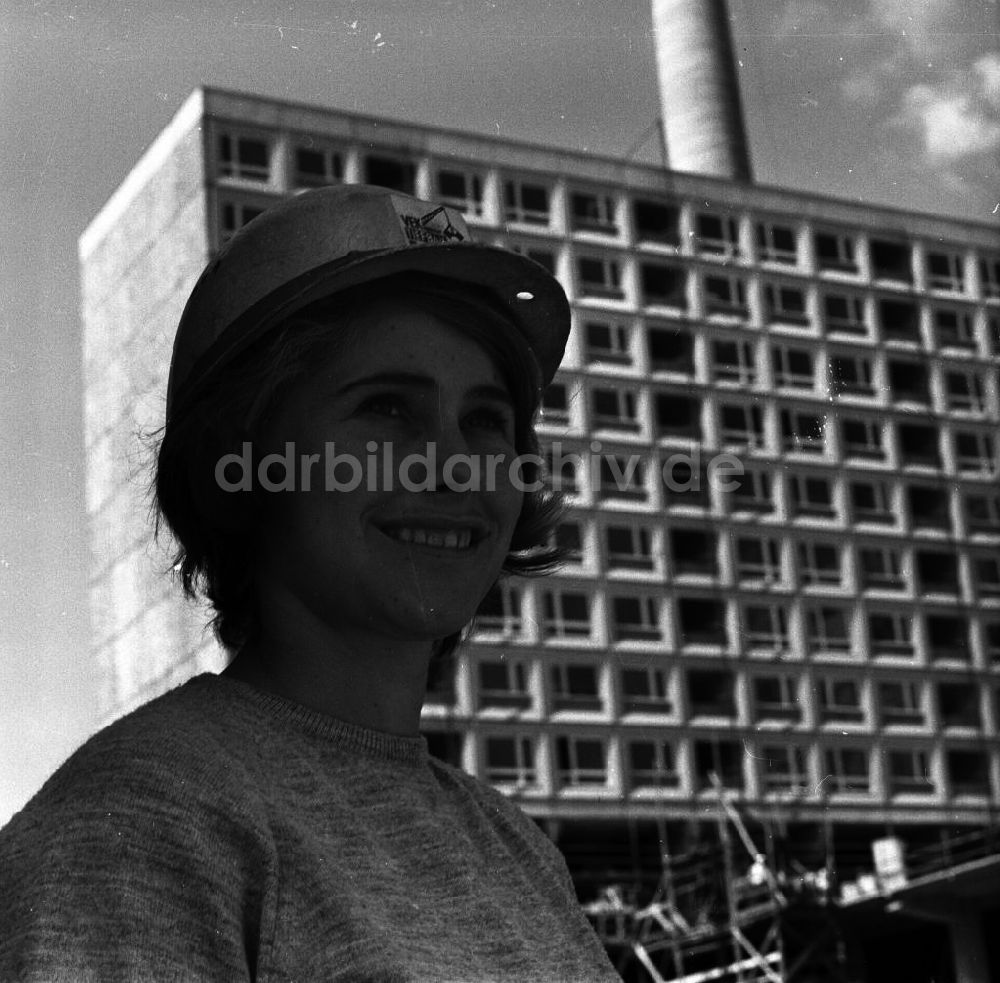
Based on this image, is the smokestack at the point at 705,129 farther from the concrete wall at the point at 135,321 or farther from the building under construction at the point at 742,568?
the concrete wall at the point at 135,321

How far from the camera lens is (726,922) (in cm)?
2448

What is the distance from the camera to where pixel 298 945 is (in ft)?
2.65

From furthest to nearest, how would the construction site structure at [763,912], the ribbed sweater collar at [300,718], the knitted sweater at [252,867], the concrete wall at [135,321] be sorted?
the construction site structure at [763,912], the concrete wall at [135,321], the ribbed sweater collar at [300,718], the knitted sweater at [252,867]

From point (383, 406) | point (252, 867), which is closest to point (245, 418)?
point (383, 406)

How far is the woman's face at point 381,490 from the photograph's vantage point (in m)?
0.97

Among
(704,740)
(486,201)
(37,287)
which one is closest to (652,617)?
(704,740)

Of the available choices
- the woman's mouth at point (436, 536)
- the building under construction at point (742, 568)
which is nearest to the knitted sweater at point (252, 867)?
the woman's mouth at point (436, 536)

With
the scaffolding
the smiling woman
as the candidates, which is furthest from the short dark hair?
the scaffolding

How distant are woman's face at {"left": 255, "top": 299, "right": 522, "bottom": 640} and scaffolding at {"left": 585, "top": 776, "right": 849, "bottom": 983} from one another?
2023 centimetres

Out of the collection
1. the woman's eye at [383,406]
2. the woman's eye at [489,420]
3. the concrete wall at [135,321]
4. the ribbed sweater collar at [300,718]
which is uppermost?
the concrete wall at [135,321]

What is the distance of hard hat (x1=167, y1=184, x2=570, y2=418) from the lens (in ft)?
3.20

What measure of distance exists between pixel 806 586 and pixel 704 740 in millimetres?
3774

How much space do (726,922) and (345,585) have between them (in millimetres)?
24580

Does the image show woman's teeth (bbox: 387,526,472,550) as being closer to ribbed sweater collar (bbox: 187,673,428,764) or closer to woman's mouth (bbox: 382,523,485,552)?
woman's mouth (bbox: 382,523,485,552)
